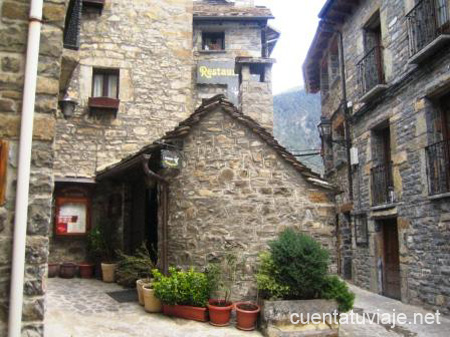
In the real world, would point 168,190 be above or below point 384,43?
below

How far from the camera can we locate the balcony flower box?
10.4 meters

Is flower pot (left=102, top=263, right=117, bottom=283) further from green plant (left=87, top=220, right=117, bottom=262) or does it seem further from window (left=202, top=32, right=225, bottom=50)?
window (left=202, top=32, right=225, bottom=50)

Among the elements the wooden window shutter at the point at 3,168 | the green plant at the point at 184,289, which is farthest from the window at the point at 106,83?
the wooden window shutter at the point at 3,168

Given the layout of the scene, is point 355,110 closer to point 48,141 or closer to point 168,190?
point 168,190

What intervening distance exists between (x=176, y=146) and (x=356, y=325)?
400 cm

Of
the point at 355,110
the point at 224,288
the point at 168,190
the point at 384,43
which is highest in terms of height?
the point at 384,43

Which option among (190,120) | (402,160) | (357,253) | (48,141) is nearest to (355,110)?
(402,160)

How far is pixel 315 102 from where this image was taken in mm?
47062

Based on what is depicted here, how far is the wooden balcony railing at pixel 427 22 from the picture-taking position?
305 inches

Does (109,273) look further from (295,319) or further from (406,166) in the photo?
(406,166)

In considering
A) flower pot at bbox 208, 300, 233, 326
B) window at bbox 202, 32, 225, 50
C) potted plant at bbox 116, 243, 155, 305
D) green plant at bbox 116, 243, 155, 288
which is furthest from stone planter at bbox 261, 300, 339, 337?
window at bbox 202, 32, 225, 50

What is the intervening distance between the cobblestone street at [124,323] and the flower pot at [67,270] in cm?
141

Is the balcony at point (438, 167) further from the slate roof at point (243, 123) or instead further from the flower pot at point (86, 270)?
the flower pot at point (86, 270)

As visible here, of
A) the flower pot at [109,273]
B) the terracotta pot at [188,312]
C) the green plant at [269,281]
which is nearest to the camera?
the green plant at [269,281]
